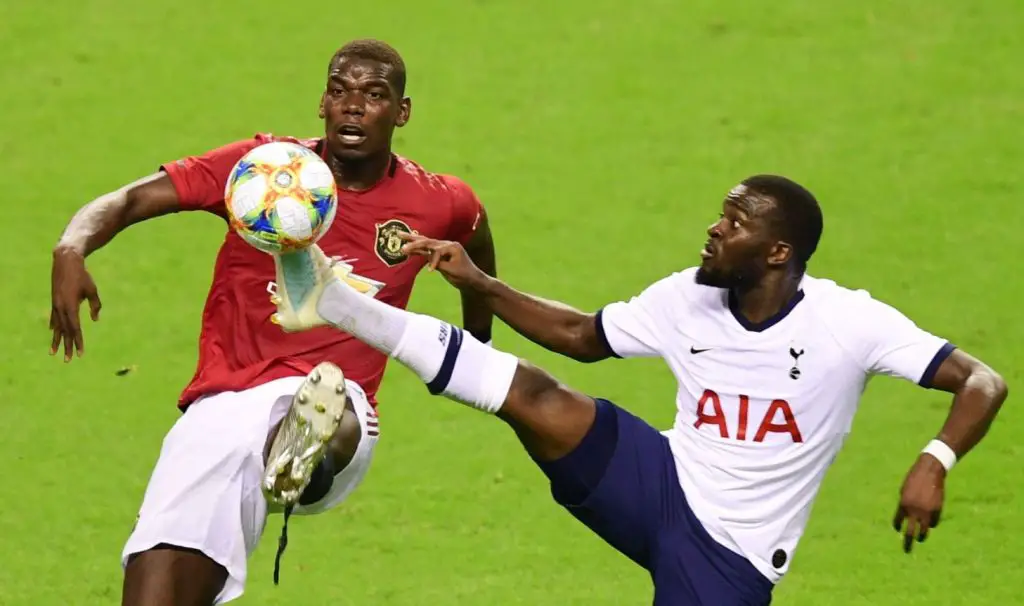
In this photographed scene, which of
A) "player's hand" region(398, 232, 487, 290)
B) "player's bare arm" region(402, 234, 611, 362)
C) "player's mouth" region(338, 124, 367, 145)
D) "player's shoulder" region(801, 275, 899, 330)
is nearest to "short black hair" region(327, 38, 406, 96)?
"player's mouth" region(338, 124, 367, 145)

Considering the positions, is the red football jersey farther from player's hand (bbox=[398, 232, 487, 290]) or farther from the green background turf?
the green background turf

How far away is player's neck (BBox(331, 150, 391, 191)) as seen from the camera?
6.76 metres

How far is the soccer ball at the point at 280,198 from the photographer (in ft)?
19.3

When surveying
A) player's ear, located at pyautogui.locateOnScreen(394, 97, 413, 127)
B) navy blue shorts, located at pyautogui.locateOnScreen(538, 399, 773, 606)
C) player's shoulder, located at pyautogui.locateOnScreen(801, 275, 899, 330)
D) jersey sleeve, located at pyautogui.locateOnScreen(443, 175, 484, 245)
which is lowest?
navy blue shorts, located at pyautogui.locateOnScreen(538, 399, 773, 606)

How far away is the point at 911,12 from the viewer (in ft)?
42.2

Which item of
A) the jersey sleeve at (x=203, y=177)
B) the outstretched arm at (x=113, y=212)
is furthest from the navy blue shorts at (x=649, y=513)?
the outstretched arm at (x=113, y=212)

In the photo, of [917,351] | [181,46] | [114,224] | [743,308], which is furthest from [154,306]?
[917,351]

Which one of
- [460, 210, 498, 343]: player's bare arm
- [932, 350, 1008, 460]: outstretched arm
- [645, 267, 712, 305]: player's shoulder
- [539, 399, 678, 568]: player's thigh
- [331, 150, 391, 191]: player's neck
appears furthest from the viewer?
[460, 210, 498, 343]: player's bare arm

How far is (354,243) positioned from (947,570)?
293 cm

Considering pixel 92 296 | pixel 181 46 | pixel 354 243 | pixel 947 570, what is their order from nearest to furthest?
1. pixel 92 296
2. pixel 354 243
3. pixel 947 570
4. pixel 181 46

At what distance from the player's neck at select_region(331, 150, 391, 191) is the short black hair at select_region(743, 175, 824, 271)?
1330mm

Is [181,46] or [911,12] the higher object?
[911,12]

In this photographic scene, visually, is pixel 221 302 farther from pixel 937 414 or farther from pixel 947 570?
pixel 937 414

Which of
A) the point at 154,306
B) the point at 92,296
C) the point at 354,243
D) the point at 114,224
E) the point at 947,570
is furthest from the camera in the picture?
the point at 154,306
